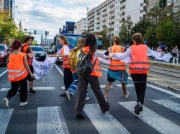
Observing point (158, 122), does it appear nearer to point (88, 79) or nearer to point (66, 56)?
point (88, 79)

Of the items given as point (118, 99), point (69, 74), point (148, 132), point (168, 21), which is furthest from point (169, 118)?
point (168, 21)

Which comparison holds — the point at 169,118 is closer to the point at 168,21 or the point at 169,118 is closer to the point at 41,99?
the point at 41,99

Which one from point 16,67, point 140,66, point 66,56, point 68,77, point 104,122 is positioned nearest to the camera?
point 104,122

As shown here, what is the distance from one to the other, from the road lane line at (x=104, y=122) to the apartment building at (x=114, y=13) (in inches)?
3306

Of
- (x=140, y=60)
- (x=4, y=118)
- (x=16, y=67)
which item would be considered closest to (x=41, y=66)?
(x=16, y=67)

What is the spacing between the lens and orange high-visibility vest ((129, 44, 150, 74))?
602 centimetres

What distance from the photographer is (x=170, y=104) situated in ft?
23.4

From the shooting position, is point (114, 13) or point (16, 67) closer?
point (16, 67)

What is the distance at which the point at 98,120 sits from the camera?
17.8 ft

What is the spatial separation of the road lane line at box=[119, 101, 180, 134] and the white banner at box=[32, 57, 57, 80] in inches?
119

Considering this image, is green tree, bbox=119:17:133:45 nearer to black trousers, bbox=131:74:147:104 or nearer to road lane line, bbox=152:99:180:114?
road lane line, bbox=152:99:180:114

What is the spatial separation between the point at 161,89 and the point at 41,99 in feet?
14.8

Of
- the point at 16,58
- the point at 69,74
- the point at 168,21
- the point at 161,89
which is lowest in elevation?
the point at 161,89

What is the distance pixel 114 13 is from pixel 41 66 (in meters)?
114
